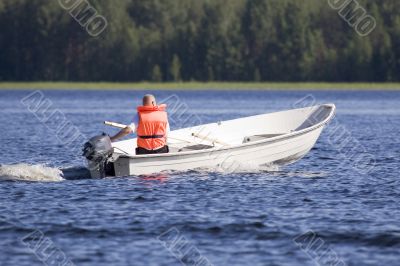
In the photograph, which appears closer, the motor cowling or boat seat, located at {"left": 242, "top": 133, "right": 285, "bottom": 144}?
the motor cowling

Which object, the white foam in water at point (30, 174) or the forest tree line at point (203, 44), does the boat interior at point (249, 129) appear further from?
the forest tree line at point (203, 44)

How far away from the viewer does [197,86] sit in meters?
130

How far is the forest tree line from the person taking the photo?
125 metres

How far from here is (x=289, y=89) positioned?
412ft

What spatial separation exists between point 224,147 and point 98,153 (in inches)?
115

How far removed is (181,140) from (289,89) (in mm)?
102675

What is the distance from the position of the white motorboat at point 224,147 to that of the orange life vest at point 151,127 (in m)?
0.61

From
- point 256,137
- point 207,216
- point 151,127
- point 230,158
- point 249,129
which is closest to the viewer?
point 207,216

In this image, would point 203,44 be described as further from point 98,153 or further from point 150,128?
point 98,153

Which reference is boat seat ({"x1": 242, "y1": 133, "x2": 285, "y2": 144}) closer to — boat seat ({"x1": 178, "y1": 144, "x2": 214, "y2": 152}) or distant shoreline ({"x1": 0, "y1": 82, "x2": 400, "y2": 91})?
boat seat ({"x1": 178, "y1": 144, "x2": 214, "y2": 152})

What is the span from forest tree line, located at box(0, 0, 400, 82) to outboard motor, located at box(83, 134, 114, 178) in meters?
104

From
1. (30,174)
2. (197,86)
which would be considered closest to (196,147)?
(30,174)

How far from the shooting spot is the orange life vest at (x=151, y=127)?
69.3ft

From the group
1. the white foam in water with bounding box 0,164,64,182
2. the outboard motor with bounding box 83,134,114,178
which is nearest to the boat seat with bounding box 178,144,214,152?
the outboard motor with bounding box 83,134,114,178
